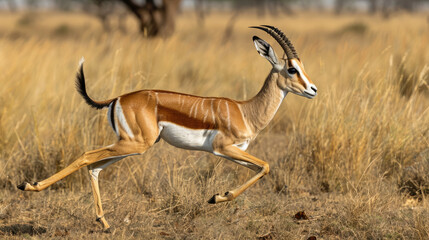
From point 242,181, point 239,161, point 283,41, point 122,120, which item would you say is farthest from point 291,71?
point 242,181

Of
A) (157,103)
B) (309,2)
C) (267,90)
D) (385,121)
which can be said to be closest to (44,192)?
(157,103)

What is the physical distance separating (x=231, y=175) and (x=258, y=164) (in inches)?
78.7

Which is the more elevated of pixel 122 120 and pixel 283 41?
pixel 283 41

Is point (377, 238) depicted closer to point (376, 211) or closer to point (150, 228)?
point (376, 211)

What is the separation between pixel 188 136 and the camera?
3.36m

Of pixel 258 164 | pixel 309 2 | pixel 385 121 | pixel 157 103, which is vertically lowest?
pixel 309 2

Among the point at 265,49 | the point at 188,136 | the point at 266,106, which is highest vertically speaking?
the point at 265,49

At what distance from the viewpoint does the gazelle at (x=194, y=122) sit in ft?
11.1

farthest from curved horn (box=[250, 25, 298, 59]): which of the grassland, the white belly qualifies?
the grassland

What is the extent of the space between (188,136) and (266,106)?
22.2 inches

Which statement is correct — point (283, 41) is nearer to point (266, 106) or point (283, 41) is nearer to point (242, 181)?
point (266, 106)

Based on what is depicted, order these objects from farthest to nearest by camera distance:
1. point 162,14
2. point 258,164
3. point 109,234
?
point 162,14, point 109,234, point 258,164

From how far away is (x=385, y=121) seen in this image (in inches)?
230

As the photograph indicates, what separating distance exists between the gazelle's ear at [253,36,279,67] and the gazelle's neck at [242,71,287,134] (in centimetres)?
9
